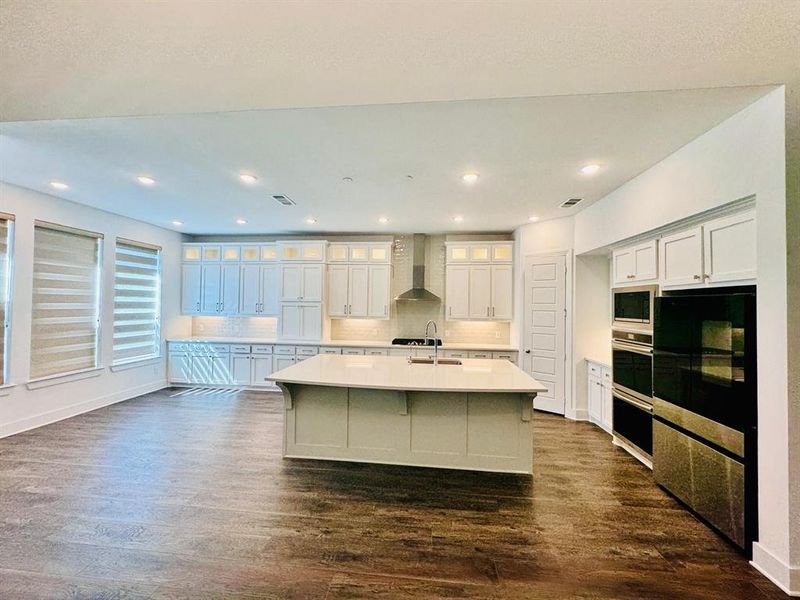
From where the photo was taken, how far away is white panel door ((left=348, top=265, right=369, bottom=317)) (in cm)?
637

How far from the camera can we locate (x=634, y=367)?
11.8 ft

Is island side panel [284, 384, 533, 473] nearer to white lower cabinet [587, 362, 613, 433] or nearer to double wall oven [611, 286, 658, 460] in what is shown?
double wall oven [611, 286, 658, 460]

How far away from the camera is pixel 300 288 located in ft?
21.0

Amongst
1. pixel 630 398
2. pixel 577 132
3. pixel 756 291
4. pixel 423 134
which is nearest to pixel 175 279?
pixel 423 134

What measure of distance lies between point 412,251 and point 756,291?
485 centimetres

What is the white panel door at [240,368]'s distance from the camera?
6.35 m

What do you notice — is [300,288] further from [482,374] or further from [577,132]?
[577,132]

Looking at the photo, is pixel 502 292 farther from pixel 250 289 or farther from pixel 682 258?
pixel 250 289

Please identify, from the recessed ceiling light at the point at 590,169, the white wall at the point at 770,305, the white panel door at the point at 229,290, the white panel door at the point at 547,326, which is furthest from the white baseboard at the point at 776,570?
the white panel door at the point at 229,290

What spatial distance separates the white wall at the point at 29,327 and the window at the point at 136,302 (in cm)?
13

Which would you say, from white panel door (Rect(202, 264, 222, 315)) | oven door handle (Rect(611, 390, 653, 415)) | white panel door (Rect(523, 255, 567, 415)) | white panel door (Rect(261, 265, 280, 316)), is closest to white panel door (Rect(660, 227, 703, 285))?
oven door handle (Rect(611, 390, 653, 415))

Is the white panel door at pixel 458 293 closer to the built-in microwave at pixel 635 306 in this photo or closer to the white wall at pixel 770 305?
the built-in microwave at pixel 635 306

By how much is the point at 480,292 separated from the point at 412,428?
326 cm

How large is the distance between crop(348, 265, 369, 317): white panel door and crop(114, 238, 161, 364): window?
10.8 ft
